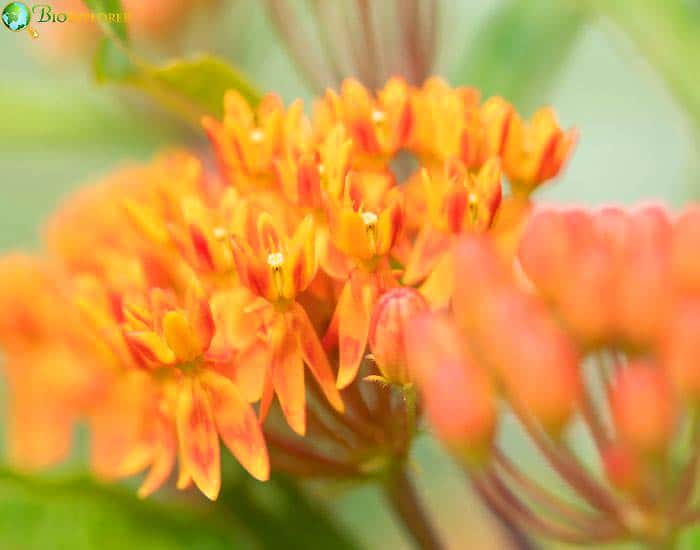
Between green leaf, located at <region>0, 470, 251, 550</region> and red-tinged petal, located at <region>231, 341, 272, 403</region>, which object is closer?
red-tinged petal, located at <region>231, 341, 272, 403</region>

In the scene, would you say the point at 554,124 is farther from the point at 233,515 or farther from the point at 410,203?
the point at 233,515

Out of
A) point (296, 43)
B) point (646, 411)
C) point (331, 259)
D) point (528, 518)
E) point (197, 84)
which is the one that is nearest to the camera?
point (646, 411)

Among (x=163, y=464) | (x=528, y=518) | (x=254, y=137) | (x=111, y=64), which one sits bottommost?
(x=528, y=518)

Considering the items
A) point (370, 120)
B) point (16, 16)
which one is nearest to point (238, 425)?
point (370, 120)

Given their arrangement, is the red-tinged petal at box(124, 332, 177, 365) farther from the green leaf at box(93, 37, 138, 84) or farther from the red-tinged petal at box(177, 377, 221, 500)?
the green leaf at box(93, 37, 138, 84)

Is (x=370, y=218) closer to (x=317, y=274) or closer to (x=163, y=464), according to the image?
(x=317, y=274)

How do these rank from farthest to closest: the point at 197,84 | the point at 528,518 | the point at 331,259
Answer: the point at 197,84 < the point at 331,259 < the point at 528,518

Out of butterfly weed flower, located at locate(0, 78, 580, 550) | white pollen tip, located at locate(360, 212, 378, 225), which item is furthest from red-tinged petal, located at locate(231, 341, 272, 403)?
white pollen tip, located at locate(360, 212, 378, 225)
